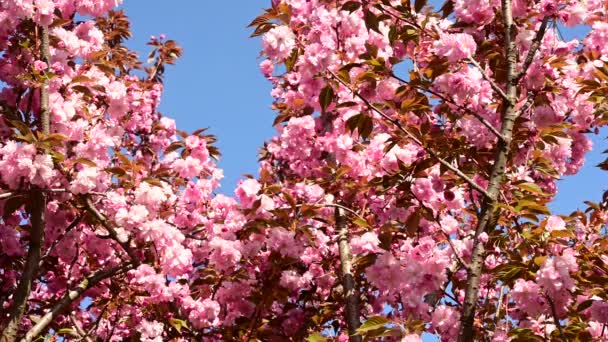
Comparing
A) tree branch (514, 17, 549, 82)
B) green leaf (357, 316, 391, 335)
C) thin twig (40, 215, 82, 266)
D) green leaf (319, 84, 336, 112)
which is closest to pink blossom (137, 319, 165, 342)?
thin twig (40, 215, 82, 266)

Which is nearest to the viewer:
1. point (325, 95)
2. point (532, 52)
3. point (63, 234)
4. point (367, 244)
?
point (532, 52)

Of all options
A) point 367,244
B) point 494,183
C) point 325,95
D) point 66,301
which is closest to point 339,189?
point 367,244

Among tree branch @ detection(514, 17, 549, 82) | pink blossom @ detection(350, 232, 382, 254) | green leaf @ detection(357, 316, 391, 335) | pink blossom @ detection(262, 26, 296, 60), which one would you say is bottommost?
green leaf @ detection(357, 316, 391, 335)

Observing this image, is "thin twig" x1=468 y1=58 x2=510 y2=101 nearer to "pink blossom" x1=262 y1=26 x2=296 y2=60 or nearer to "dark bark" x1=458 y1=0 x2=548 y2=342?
"dark bark" x1=458 y1=0 x2=548 y2=342

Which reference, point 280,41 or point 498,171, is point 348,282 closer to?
point 498,171

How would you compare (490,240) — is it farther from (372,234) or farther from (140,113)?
(140,113)

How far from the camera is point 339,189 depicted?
454 centimetres

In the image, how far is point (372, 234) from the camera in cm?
416

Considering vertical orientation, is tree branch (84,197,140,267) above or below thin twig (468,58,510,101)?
below

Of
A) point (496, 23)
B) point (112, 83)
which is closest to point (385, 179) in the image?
point (496, 23)


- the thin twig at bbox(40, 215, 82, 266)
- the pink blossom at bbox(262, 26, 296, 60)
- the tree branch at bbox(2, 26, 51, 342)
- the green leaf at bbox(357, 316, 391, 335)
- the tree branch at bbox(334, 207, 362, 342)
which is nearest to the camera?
the green leaf at bbox(357, 316, 391, 335)

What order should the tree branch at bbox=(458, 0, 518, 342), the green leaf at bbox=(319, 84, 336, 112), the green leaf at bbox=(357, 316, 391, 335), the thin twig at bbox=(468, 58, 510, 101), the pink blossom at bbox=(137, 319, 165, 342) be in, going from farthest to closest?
the pink blossom at bbox=(137, 319, 165, 342) → the green leaf at bbox=(319, 84, 336, 112) → the thin twig at bbox=(468, 58, 510, 101) → the tree branch at bbox=(458, 0, 518, 342) → the green leaf at bbox=(357, 316, 391, 335)

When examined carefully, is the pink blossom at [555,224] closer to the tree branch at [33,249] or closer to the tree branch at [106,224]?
the tree branch at [106,224]

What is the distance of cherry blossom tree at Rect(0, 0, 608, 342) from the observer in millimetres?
3557
